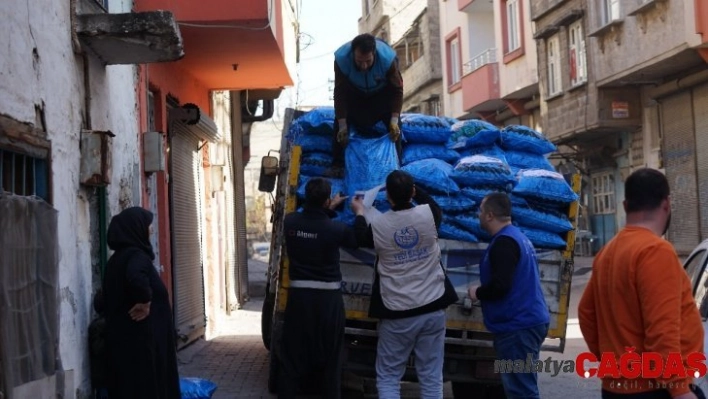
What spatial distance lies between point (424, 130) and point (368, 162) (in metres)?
0.68

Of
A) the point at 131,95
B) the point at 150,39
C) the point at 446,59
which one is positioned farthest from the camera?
the point at 446,59

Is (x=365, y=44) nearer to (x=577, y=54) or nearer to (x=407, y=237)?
(x=407, y=237)

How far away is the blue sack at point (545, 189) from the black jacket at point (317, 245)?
1399 millimetres

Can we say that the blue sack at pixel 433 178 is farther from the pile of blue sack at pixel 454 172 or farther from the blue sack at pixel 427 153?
the blue sack at pixel 427 153

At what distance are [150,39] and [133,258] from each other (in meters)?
1.70

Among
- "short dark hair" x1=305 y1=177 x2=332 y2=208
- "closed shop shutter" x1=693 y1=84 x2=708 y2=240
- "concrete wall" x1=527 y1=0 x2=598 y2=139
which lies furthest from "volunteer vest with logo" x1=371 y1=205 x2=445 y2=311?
"concrete wall" x1=527 y1=0 x2=598 y2=139

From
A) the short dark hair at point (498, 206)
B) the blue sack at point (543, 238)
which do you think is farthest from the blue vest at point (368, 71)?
the short dark hair at point (498, 206)

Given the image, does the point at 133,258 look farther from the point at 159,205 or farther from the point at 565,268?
the point at 159,205

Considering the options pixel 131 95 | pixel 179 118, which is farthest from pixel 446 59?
pixel 131 95

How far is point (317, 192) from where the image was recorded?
7039mm

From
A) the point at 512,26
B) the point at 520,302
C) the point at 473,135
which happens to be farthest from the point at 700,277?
the point at 512,26

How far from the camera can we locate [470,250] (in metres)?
7.41

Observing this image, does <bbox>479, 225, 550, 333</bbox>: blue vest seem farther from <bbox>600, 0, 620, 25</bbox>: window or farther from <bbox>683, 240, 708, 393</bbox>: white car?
<bbox>600, 0, 620, 25</bbox>: window

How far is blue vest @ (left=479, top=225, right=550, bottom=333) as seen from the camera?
612cm
